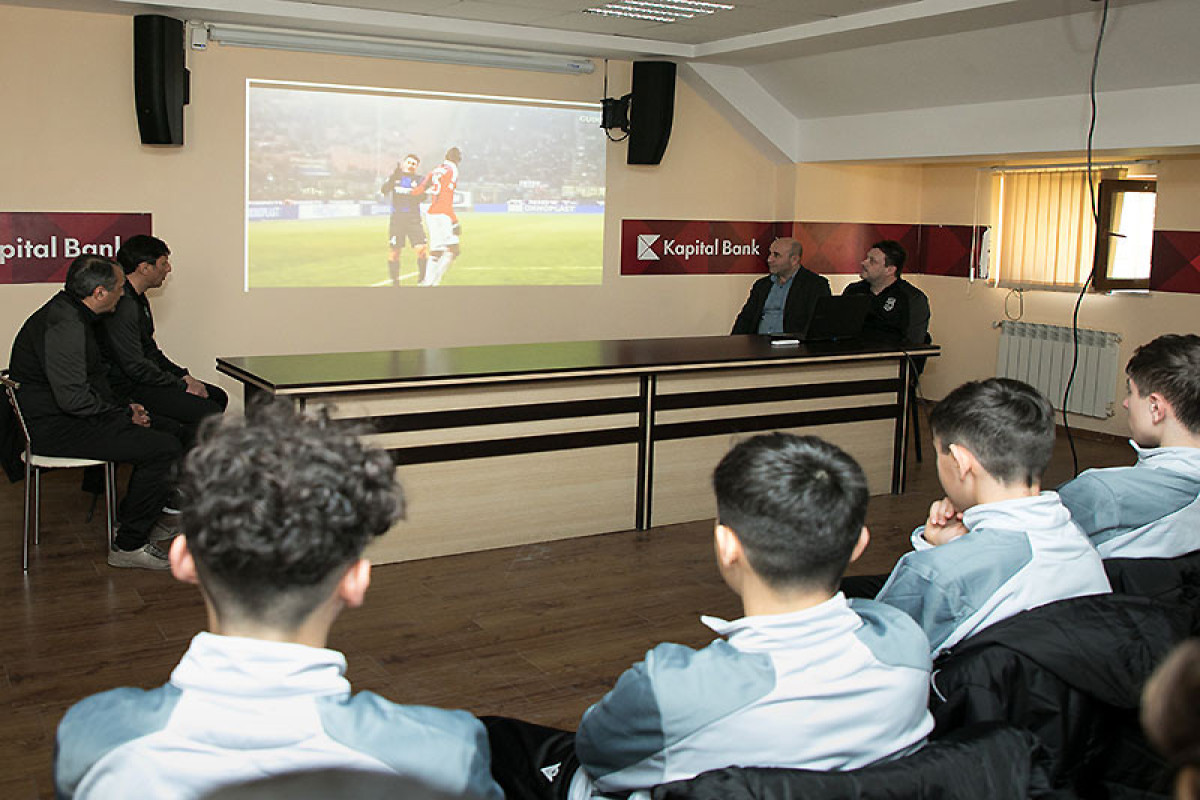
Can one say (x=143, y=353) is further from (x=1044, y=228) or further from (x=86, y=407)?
(x=1044, y=228)

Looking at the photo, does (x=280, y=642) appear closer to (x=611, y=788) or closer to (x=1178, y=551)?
(x=611, y=788)

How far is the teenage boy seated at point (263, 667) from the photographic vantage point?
123cm

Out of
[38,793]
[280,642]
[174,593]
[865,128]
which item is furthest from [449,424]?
[865,128]

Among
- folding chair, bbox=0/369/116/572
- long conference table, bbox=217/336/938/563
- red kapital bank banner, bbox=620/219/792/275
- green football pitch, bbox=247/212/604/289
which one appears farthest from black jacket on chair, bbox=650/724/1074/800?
red kapital bank banner, bbox=620/219/792/275

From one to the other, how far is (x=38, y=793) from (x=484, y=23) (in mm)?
4962

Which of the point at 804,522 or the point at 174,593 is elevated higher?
the point at 804,522

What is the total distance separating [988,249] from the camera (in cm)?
820

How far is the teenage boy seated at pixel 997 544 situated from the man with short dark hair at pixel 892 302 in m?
4.22

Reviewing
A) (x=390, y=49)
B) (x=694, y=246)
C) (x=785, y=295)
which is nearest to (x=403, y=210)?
(x=390, y=49)

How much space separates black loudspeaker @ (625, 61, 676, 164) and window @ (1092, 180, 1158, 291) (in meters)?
2.88

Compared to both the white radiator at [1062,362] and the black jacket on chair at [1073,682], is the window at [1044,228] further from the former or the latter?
the black jacket on chair at [1073,682]

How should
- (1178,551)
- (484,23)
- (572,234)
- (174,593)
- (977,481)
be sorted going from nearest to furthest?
(977,481)
(1178,551)
(174,593)
(484,23)
(572,234)

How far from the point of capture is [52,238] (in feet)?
19.7

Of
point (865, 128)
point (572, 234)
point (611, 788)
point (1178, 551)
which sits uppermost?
point (865, 128)
